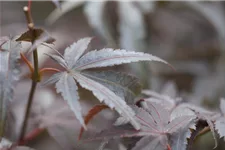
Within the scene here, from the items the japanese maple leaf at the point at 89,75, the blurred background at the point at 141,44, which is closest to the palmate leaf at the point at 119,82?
the japanese maple leaf at the point at 89,75

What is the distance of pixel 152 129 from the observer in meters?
0.50

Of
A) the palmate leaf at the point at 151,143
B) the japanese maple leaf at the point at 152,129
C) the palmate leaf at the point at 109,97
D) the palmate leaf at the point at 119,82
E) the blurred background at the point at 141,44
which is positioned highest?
the blurred background at the point at 141,44

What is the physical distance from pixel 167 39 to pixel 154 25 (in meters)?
0.13

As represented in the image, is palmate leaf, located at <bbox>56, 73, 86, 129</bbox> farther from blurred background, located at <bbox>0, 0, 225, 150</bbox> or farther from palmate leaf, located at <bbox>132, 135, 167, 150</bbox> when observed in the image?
blurred background, located at <bbox>0, 0, 225, 150</bbox>

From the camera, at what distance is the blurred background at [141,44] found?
80 centimetres

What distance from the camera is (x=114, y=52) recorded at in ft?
1.67

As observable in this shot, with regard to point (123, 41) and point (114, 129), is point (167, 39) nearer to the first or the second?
point (123, 41)

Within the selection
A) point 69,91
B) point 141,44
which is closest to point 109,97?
point 69,91

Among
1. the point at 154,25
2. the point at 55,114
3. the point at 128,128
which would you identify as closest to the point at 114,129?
the point at 128,128

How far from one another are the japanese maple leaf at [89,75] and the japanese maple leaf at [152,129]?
54 millimetres

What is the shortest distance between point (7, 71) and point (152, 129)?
205mm

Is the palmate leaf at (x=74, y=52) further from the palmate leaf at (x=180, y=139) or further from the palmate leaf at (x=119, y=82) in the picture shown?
the palmate leaf at (x=180, y=139)

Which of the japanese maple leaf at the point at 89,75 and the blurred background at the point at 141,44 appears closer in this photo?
the japanese maple leaf at the point at 89,75

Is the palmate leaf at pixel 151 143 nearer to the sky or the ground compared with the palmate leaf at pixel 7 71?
nearer to the ground
